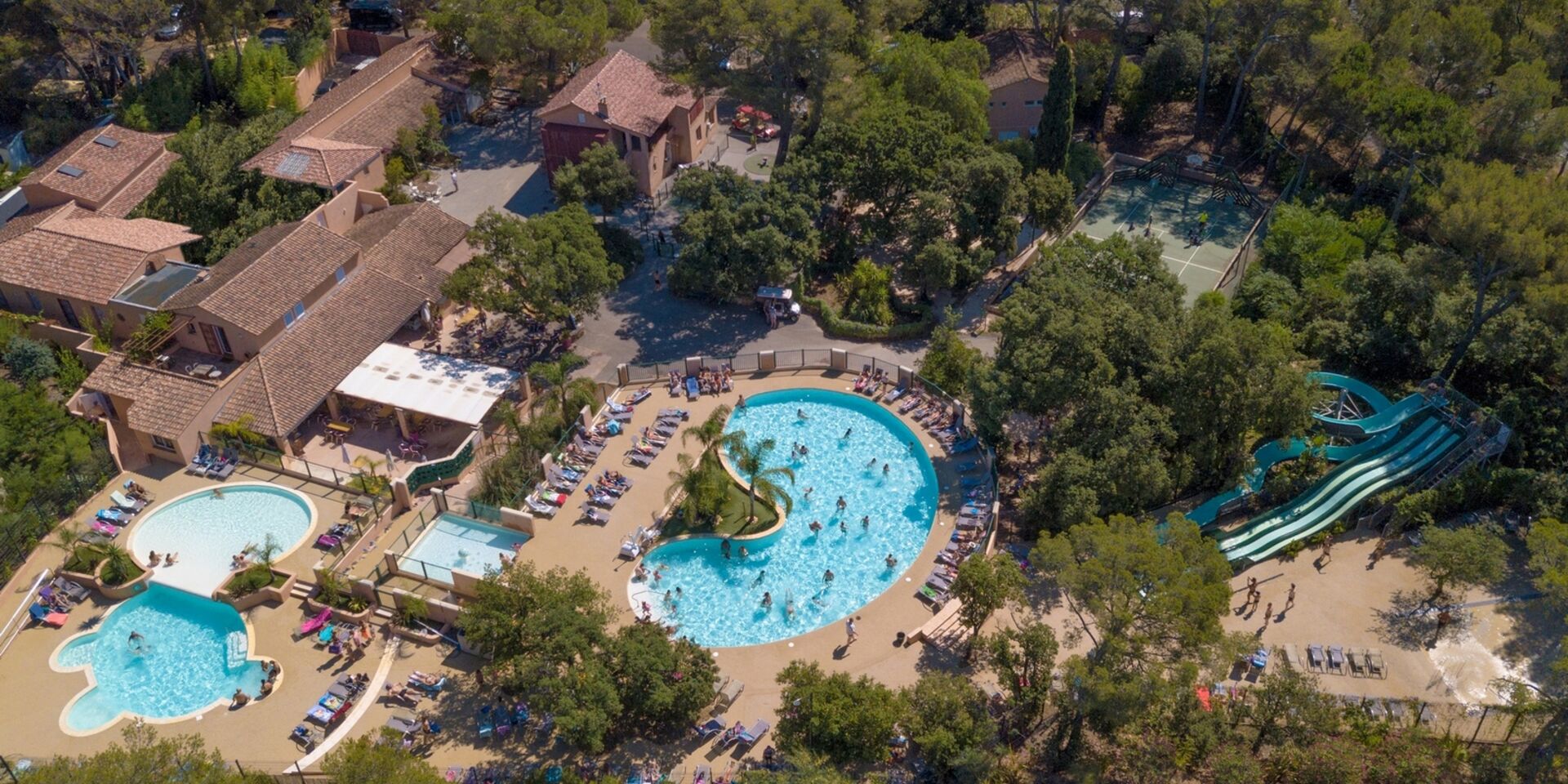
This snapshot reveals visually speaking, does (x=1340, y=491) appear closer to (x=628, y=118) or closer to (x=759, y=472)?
(x=759, y=472)

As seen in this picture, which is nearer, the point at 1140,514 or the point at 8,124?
the point at 1140,514

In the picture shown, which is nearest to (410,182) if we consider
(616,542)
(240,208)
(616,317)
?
(240,208)

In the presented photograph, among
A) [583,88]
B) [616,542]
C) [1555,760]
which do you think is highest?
[583,88]

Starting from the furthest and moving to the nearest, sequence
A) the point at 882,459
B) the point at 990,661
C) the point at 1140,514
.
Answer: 1. the point at 882,459
2. the point at 1140,514
3. the point at 990,661

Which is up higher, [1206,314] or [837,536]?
[1206,314]

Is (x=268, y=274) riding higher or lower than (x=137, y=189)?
higher

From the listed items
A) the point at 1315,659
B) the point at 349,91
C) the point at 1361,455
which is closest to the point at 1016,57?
the point at 1361,455

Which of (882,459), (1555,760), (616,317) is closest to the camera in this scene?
(1555,760)

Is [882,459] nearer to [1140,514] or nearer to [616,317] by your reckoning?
[1140,514]
